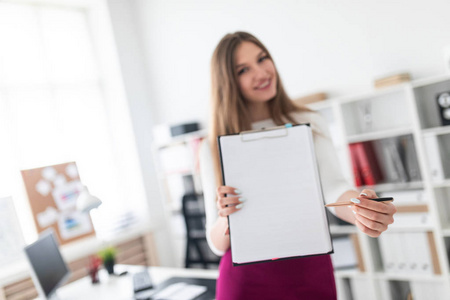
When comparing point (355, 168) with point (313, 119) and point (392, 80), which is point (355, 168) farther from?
point (313, 119)

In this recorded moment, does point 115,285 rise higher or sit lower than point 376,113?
lower

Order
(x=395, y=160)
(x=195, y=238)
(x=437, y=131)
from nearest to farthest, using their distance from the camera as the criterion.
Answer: (x=437, y=131), (x=395, y=160), (x=195, y=238)

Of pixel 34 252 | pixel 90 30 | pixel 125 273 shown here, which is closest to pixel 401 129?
pixel 125 273

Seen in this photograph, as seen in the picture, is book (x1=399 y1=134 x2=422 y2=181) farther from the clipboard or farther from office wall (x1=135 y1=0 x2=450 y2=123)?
the clipboard

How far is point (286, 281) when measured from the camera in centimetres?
133

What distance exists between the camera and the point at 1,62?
3.69 metres

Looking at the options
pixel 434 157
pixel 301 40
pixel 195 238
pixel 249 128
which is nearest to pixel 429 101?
pixel 434 157

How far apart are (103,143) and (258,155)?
350cm

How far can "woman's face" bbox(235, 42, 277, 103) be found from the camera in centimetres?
141

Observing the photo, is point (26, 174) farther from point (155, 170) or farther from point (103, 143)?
point (155, 170)

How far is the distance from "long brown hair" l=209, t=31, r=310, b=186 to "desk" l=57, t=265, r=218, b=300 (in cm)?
117

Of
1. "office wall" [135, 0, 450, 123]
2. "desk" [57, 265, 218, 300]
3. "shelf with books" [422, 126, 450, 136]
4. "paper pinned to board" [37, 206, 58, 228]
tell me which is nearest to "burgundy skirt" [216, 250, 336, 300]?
"desk" [57, 265, 218, 300]

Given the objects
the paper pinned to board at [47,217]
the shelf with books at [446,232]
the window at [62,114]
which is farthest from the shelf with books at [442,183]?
the paper pinned to board at [47,217]

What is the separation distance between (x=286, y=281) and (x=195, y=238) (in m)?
1.94
